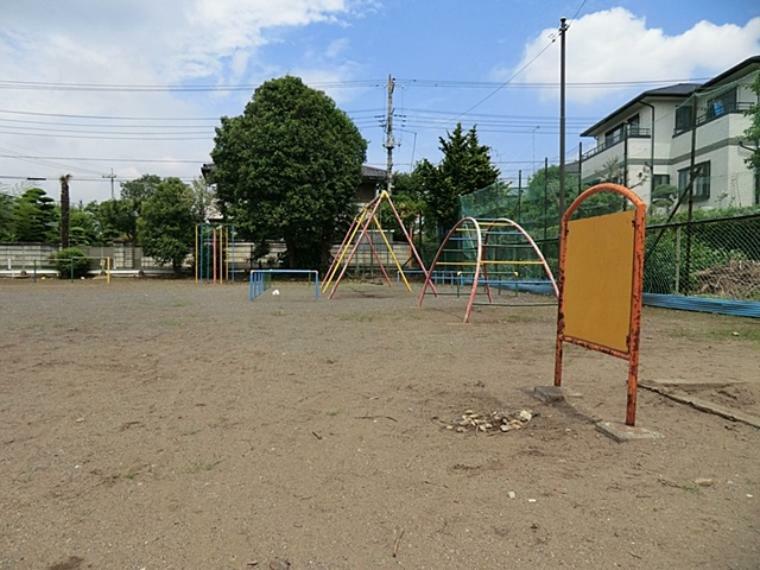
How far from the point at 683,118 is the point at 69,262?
25169mm

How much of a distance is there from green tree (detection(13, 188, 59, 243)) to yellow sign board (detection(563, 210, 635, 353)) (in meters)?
44.3

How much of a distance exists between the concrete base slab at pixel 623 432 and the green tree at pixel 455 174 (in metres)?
20.0

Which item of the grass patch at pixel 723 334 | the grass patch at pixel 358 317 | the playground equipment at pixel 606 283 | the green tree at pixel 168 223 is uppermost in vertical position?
the green tree at pixel 168 223

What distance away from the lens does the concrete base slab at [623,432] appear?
312cm

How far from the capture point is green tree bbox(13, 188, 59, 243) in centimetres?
3981

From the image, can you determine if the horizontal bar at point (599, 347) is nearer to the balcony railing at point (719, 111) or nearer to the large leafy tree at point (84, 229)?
the balcony railing at point (719, 111)

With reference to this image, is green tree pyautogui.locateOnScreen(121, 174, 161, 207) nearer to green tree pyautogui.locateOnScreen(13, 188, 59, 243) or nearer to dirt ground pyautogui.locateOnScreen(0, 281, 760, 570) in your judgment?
green tree pyautogui.locateOnScreen(13, 188, 59, 243)

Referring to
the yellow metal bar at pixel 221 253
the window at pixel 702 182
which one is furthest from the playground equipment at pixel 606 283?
the yellow metal bar at pixel 221 253

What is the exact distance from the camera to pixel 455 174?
75.7 ft

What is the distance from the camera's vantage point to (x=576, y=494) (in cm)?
245

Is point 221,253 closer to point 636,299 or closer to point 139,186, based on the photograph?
point 636,299

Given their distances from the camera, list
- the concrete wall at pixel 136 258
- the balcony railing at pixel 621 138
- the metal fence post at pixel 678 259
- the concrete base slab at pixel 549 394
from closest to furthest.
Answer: the concrete base slab at pixel 549 394 < the metal fence post at pixel 678 259 < the balcony railing at pixel 621 138 < the concrete wall at pixel 136 258

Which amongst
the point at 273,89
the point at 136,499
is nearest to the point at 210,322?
the point at 136,499

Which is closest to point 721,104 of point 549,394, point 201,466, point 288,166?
point 549,394
